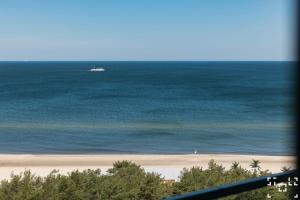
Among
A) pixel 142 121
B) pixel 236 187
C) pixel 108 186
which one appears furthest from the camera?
pixel 142 121

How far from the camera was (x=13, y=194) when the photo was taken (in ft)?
16.2

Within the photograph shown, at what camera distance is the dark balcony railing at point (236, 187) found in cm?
110

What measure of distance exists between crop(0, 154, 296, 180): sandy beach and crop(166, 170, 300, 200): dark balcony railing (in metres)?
11.0

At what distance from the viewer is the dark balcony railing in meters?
1.10

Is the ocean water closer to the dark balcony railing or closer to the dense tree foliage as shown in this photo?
the dense tree foliage

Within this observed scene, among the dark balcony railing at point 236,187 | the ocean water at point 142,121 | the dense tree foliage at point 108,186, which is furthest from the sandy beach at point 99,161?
the dark balcony railing at point 236,187

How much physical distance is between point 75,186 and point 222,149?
1276cm

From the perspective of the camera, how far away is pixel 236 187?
1.21 m

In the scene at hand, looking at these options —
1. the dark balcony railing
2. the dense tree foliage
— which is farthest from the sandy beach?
the dark balcony railing

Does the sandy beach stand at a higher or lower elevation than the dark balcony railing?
higher

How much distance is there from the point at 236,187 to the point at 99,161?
42.7 ft

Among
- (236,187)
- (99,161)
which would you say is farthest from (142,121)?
(236,187)

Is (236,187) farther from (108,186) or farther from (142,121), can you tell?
(142,121)

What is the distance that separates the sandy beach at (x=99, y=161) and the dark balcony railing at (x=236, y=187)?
1095 cm
